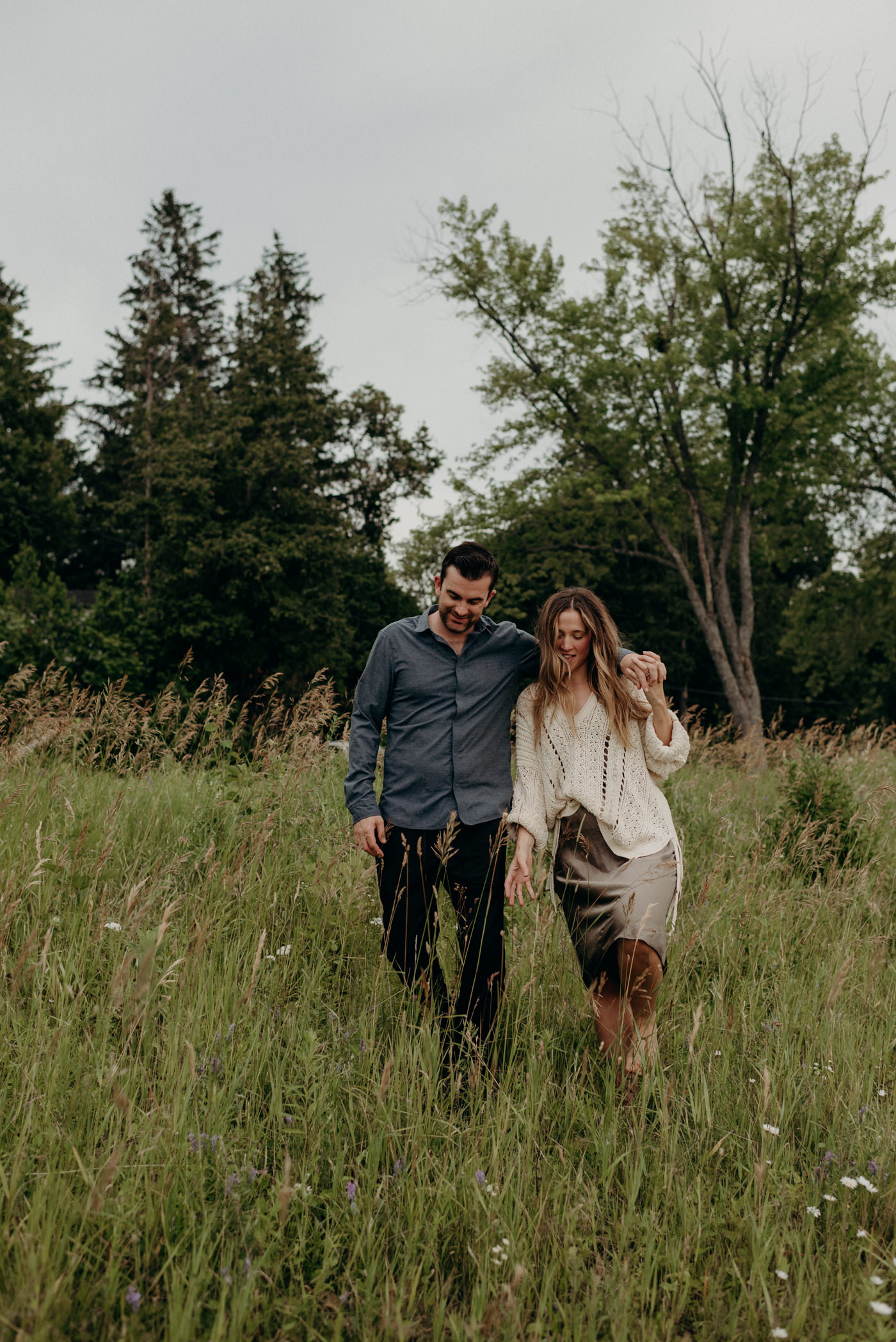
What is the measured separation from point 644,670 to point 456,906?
108 cm

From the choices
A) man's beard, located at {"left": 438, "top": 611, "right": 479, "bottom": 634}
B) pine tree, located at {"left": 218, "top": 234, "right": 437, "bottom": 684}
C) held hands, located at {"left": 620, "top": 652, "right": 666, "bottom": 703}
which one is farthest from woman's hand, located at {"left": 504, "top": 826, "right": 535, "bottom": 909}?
pine tree, located at {"left": 218, "top": 234, "right": 437, "bottom": 684}

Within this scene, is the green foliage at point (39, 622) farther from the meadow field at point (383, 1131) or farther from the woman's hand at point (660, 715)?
the woman's hand at point (660, 715)

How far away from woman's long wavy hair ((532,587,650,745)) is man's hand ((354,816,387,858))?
2.17ft

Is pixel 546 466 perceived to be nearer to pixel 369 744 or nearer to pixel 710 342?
pixel 710 342

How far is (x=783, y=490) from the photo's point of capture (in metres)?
21.1

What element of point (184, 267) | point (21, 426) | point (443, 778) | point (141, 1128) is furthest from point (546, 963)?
point (184, 267)

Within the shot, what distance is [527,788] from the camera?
9.62 feet

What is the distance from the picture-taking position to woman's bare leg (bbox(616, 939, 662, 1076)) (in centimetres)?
254

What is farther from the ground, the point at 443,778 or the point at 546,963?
the point at 443,778

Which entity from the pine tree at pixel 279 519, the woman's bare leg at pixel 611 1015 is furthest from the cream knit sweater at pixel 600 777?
the pine tree at pixel 279 519

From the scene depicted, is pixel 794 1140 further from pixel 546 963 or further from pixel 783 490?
pixel 783 490

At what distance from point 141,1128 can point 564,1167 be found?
109 cm

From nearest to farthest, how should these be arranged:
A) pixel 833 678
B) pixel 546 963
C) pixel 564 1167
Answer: pixel 564 1167 → pixel 546 963 → pixel 833 678

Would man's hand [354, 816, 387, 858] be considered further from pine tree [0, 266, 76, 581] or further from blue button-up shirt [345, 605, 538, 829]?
pine tree [0, 266, 76, 581]
